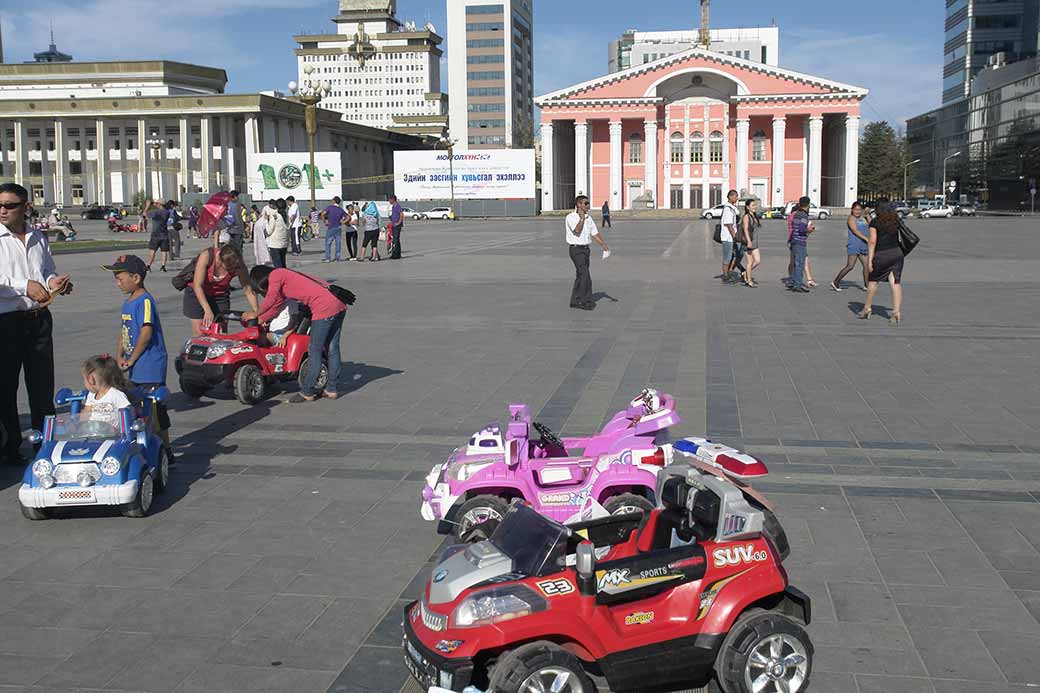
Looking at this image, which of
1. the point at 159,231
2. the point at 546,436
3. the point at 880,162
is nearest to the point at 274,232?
the point at 159,231

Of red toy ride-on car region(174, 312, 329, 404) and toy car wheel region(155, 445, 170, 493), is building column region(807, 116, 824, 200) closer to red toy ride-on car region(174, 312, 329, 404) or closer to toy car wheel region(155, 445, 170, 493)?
red toy ride-on car region(174, 312, 329, 404)

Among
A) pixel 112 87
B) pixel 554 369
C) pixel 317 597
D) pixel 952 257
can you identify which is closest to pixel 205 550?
pixel 317 597

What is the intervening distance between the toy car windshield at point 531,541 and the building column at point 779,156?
82122 mm

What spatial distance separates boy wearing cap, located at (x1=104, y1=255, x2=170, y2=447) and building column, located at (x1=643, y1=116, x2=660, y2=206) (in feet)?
260

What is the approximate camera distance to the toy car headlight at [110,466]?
5.68 m

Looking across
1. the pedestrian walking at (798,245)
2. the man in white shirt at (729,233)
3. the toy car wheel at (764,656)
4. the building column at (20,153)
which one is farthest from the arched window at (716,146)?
the toy car wheel at (764,656)

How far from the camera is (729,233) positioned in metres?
19.6

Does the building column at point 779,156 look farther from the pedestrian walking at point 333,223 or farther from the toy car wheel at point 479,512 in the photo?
the toy car wheel at point 479,512

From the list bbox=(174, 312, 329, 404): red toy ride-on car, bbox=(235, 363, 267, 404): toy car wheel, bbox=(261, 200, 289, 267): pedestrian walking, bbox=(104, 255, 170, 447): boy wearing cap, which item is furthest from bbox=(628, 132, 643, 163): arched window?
bbox=(104, 255, 170, 447): boy wearing cap

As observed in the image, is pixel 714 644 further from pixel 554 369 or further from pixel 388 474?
pixel 554 369

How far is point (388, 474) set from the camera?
671 cm

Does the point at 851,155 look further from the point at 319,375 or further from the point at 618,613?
the point at 618,613

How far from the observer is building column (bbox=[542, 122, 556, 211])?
84.9 metres

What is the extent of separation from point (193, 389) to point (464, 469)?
460 centimetres
